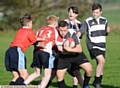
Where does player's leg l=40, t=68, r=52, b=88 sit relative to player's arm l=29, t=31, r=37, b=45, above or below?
below

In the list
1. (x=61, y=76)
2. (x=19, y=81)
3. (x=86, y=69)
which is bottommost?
(x=19, y=81)

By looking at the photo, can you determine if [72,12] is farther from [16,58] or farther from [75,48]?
[16,58]

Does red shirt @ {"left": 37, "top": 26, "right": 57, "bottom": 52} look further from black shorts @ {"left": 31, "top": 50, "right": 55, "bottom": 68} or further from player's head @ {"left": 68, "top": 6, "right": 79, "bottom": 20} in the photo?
player's head @ {"left": 68, "top": 6, "right": 79, "bottom": 20}

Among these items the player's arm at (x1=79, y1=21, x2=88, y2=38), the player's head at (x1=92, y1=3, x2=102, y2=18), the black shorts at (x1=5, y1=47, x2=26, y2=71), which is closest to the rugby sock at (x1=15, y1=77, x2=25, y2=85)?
the black shorts at (x1=5, y1=47, x2=26, y2=71)

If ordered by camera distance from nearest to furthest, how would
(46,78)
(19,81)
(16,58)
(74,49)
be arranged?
1. (74,49)
2. (46,78)
3. (16,58)
4. (19,81)

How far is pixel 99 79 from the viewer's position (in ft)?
46.9

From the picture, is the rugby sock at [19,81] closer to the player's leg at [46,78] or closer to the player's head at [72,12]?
the player's leg at [46,78]

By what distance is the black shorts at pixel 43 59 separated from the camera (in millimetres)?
13344

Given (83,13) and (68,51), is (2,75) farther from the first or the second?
(83,13)

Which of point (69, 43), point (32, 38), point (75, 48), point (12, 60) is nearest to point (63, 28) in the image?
point (69, 43)

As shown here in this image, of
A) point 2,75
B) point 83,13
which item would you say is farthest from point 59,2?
point 2,75

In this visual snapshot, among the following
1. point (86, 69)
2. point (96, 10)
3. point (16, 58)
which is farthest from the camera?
point (96, 10)

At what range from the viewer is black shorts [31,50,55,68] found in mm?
13344

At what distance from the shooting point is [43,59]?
44.1 feet
